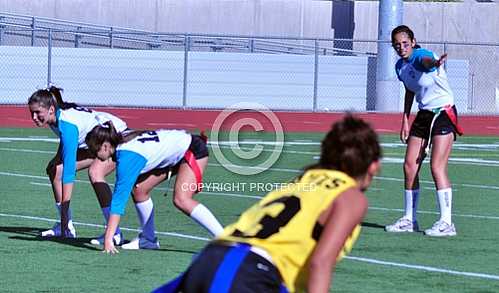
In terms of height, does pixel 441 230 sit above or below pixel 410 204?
below

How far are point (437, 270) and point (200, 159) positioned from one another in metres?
2.00

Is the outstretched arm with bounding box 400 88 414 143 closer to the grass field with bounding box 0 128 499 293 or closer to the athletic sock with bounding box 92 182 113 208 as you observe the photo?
the grass field with bounding box 0 128 499 293

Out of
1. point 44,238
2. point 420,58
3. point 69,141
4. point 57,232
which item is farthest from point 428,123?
point 44,238

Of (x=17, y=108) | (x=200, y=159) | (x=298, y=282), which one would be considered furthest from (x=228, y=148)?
(x=298, y=282)

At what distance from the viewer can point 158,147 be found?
9711 mm

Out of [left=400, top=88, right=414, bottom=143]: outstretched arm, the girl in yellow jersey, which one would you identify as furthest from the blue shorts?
[left=400, top=88, right=414, bottom=143]: outstretched arm

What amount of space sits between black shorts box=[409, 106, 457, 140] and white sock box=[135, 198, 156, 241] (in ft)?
9.72

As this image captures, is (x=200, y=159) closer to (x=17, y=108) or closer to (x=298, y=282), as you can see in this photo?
(x=298, y=282)

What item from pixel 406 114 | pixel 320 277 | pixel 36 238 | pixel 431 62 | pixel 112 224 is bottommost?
pixel 36 238

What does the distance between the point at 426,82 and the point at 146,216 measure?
3.20m

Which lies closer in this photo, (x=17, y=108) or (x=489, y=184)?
(x=489, y=184)

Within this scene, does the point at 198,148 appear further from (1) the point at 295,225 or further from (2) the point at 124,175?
(1) the point at 295,225

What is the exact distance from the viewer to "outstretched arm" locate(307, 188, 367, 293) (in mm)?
4617

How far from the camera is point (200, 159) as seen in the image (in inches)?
385
